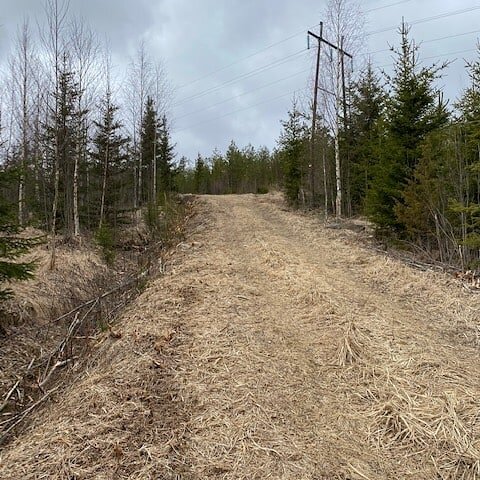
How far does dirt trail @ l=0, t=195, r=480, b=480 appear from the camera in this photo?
3.08 metres

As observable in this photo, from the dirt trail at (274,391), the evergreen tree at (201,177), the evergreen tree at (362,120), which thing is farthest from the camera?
the evergreen tree at (201,177)

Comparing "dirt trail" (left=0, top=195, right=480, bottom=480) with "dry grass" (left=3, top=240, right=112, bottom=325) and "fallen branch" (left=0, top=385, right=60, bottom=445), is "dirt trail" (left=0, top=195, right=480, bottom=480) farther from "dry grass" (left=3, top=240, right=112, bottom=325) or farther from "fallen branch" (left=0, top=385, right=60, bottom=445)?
"dry grass" (left=3, top=240, right=112, bottom=325)

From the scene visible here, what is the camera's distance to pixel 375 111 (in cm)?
1930

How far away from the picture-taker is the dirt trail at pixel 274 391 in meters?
3.08

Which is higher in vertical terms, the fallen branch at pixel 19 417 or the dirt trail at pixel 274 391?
the dirt trail at pixel 274 391

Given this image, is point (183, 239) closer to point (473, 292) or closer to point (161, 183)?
point (473, 292)

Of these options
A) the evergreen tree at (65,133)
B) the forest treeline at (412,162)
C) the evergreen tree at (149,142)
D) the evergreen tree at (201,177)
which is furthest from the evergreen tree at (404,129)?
the evergreen tree at (201,177)

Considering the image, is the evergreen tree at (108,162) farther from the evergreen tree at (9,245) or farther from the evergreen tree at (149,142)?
the evergreen tree at (9,245)

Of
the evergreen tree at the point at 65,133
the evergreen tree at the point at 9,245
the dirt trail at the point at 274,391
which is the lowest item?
the dirt trail at the point at 274,391

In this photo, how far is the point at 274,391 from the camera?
4.00m

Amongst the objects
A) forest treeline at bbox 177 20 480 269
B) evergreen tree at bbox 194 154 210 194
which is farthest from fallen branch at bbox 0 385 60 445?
evergreen tree at bbox 194 154 210 194

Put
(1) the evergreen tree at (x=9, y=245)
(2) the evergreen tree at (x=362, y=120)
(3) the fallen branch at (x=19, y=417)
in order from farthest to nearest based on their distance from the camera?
(2) the evergreen tree at (x=362, y=120)
(1) the evergreen tree at (x=9, y=245)
(3) the fallen branch at (x=19, y=417)

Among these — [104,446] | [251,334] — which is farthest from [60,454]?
[251,334]

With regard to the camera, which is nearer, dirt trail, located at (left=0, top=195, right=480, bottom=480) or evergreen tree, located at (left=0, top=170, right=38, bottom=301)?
dirt trail, located at (left=0, top=195, right=480, bottom=480)
